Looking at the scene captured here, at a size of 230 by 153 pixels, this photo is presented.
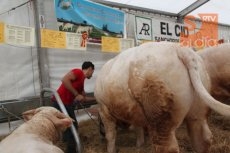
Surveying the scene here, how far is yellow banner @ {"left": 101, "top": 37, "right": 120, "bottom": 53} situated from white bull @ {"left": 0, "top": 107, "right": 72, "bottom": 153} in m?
3.50

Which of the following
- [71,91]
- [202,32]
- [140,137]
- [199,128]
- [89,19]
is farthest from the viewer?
[202,32]

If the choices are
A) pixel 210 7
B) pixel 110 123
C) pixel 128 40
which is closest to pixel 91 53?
pixel 128 40

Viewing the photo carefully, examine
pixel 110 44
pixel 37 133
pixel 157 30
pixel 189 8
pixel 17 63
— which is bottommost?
pixel 37 133

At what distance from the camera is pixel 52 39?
5551 millimetres

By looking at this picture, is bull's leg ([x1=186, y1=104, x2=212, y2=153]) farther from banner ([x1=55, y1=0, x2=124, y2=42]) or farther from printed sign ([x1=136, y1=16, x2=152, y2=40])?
printed sign ([x1=136, y1=16, x2=152, y2=40])

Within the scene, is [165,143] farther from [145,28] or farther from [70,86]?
[145,28]

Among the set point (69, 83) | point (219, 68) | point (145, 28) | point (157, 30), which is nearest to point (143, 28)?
point (145, 28)

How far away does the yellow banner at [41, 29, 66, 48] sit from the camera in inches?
213

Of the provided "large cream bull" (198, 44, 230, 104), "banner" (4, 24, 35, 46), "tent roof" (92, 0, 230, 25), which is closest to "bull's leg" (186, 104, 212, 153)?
"large cream bull" (198, 44, 230, 104)

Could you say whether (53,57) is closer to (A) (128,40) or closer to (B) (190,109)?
(A) (128,40)

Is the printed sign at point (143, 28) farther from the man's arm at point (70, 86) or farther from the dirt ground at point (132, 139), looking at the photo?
the man's arm at point (70, 86)

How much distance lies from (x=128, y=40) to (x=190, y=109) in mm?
3666

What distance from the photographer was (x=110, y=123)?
4.75 m

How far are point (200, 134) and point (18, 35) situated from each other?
2.73 meters
